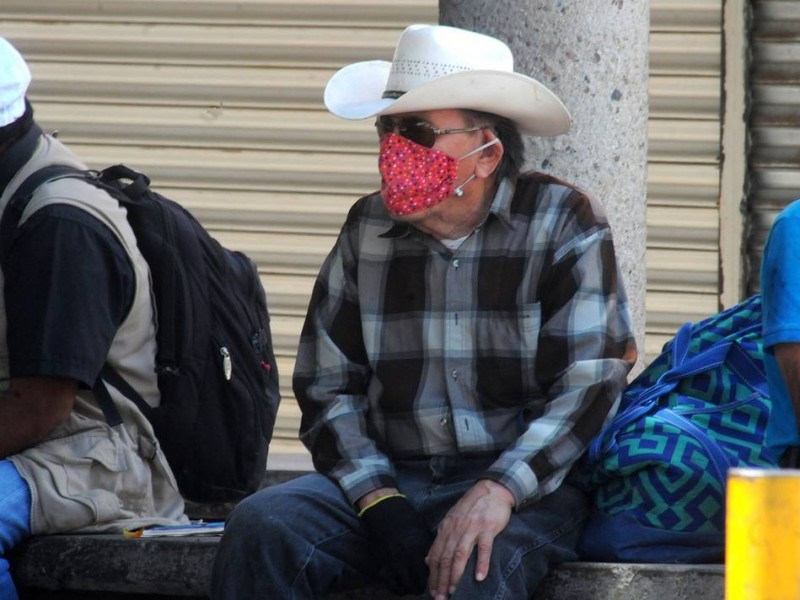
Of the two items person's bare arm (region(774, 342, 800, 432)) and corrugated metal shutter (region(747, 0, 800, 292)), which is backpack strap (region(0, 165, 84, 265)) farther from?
corrugated metal shutter (region(747, 0, 800, 292))

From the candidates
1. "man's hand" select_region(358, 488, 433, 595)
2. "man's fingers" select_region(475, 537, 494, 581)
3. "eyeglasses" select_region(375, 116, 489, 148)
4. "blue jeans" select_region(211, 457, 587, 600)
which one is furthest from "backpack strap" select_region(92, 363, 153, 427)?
"man's fingers" select_region(475, 537, 494, 581)

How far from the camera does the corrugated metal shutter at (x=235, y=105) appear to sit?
7004mm

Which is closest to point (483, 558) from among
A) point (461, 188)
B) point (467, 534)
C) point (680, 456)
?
point (467, 534)

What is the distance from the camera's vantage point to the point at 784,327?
11.6 ft

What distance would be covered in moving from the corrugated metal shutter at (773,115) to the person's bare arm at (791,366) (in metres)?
3.13

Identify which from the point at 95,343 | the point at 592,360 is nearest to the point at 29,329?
the point at 95,343

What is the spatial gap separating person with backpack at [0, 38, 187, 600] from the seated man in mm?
1632

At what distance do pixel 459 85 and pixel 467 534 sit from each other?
1074 mm

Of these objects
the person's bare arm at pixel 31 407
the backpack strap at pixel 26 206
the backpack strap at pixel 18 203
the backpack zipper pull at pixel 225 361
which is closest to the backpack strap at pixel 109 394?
the backpack strap at pixel 26 206

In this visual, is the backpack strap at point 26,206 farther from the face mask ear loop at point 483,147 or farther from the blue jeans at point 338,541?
the face mask ear loop at point 483,147

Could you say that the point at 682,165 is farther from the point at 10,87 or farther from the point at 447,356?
the point at 10,87

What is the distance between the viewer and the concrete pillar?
14.7 feet

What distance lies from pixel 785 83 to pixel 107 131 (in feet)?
9.65

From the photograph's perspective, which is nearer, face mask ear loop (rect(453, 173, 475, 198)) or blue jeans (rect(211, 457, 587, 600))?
blue jeans (rect(211, 457, 587, 600))
